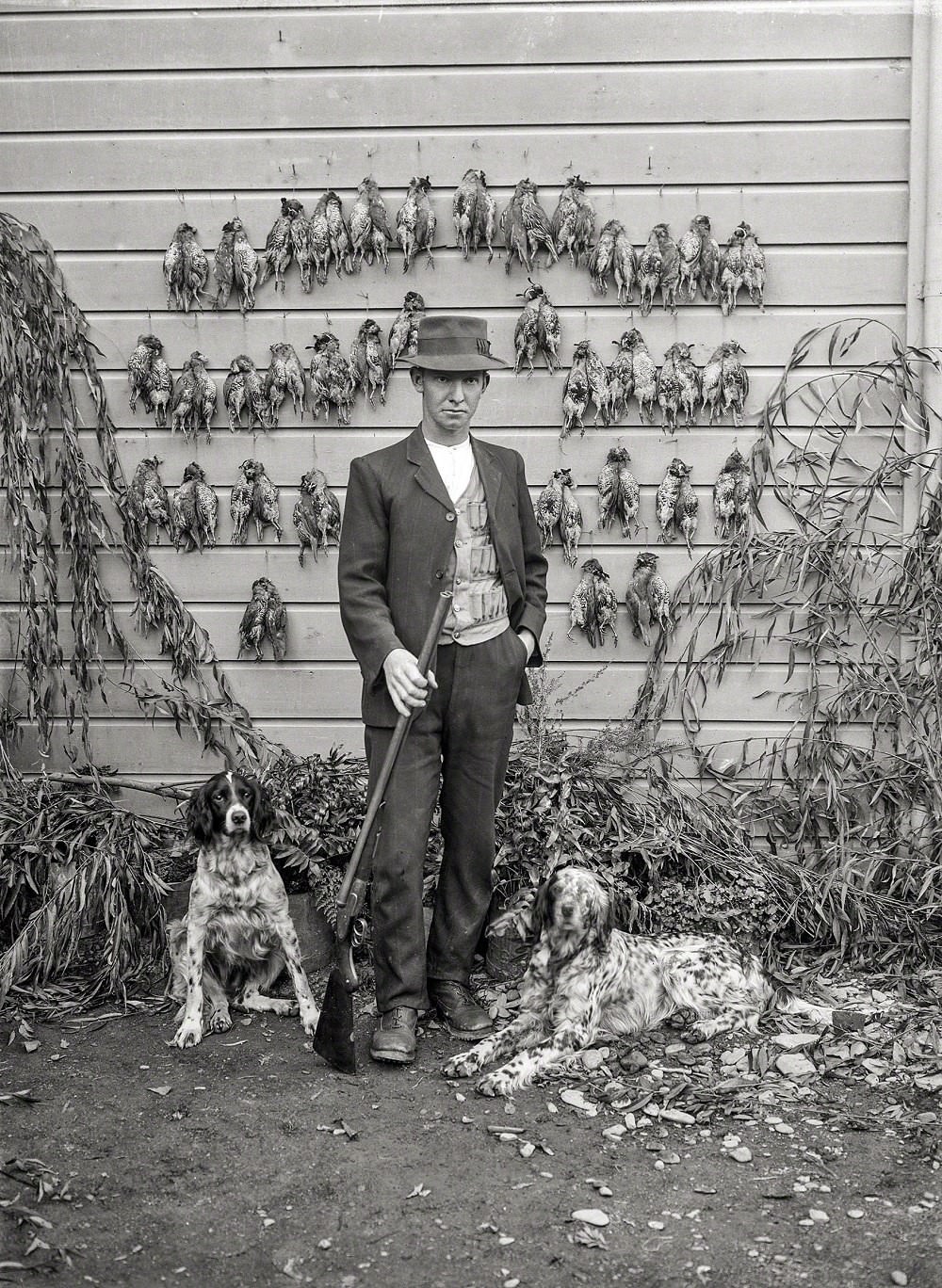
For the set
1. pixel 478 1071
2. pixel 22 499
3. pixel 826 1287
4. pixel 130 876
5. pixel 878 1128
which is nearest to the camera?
pixel 826 1287

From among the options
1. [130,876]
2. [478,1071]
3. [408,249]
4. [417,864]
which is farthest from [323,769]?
[408,249]

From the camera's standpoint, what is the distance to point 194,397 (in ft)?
17.2

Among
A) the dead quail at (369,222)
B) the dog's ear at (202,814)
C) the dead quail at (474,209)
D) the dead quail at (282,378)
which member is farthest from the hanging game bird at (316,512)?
the dog's ear at (202,814)

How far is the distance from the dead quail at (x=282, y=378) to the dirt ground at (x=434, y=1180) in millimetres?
2582

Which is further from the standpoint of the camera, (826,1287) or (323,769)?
(323,769)

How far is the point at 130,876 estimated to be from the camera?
15.7ft

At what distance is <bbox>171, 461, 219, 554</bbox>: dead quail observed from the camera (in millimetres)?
5289

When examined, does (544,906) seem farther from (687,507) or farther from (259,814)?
(687,507)

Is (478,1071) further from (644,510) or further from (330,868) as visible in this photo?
(644,510)

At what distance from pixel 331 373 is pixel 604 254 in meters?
1.20

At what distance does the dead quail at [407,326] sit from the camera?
17.0 feet

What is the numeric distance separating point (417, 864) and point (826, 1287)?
1708mm

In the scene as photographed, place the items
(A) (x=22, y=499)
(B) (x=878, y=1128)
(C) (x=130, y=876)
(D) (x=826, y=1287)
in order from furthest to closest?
1. (A) (x=22, y=499)
2. (C) (x=130, y=876)
3. (B) (x=878, y=1128)
4. (D) (x=826, y=1287)

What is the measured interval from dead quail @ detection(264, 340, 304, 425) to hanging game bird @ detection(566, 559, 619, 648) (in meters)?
1.39
